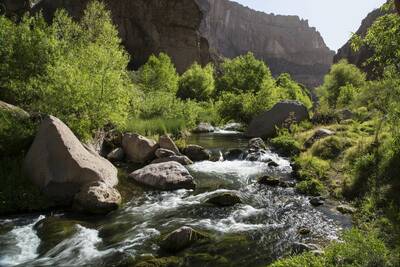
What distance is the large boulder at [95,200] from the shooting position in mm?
14836

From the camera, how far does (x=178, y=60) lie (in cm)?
9062

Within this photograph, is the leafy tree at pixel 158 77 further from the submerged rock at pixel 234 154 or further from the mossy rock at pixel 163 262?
the mossy rock at pixel 163 262

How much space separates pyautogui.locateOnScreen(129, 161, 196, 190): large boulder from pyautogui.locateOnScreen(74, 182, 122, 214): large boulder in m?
3.34

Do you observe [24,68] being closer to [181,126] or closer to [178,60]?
[181,126]

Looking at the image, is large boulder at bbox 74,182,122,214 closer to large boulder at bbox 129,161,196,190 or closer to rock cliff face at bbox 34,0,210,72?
large boulder at bbox 129,161,196,190

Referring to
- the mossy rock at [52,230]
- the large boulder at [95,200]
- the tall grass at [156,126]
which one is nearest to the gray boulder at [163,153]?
the tall grass at [156,126]

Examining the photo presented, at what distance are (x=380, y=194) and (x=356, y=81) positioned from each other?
53581 millimetres

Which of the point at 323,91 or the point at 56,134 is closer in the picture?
the point at 56,134

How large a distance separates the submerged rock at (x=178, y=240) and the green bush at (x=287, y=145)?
16088 mm

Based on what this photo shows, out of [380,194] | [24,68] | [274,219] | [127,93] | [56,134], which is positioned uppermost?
[24,68]

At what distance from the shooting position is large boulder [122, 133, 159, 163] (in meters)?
23.9

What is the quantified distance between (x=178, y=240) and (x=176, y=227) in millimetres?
2082

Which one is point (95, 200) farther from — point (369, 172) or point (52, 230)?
point (369, 172)

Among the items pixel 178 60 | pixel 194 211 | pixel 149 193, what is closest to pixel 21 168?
pixel 149 193
